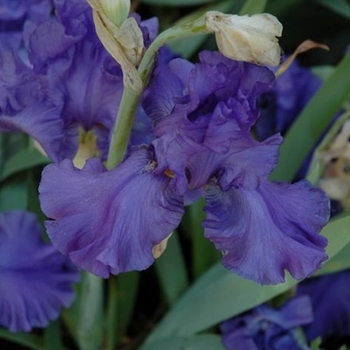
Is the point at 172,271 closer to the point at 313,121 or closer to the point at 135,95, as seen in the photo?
the point at 313,121

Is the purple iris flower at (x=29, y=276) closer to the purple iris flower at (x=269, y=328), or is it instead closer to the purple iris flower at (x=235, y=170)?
the purple iris flower at (x=269, y=328)

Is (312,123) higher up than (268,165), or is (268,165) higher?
(268,165)

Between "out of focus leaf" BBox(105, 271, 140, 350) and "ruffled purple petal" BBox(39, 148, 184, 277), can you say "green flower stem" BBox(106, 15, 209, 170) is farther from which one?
"out of focus leaf" BBox(105, 271, 140, 350)

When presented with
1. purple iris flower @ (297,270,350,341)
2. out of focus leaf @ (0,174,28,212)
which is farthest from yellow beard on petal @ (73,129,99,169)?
purple iris flower @ (297,270,350,341)

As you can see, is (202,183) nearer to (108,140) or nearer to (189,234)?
(108,140)

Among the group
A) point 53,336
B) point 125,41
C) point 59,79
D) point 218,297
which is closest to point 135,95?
point 125,41

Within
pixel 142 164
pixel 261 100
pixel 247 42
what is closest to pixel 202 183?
pixel 142 164
